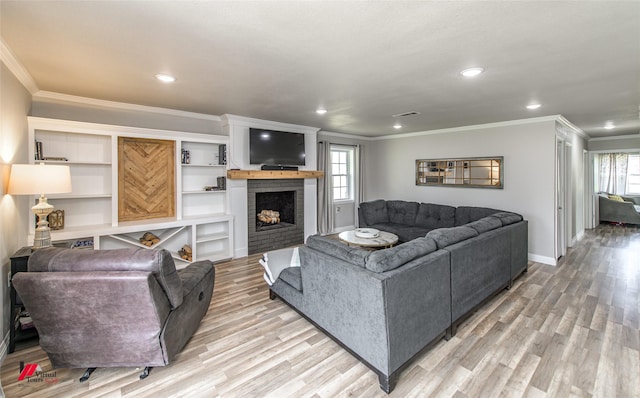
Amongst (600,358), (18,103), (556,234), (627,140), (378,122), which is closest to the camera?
(600,358)

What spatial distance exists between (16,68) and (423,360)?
13.8 feet

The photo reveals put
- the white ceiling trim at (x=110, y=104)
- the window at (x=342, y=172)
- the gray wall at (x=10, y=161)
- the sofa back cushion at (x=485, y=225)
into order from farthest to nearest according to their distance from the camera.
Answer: the window at (x=342, y=172) → the white ceiling trim at (x=110, y=104) → the sofa back cushion at (x=485, y=225) → the gray wall at (x=10, y=161)

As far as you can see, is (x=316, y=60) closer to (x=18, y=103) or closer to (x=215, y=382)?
(x=215, y=382)

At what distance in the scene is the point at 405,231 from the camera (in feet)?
16.7

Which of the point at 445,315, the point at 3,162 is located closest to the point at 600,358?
the point at 445,315

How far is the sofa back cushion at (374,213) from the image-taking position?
583 centimetres

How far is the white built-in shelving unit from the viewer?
3443mm

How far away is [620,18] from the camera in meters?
1.69

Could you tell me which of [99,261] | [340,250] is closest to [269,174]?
[340,250]

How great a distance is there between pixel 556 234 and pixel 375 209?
116 inches

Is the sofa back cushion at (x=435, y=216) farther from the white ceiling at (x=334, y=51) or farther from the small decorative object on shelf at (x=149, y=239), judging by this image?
the small decorative object on shelf at (x=149, y=239)

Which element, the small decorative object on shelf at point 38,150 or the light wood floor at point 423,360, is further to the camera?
the small decorative object on shelf at point 38,150

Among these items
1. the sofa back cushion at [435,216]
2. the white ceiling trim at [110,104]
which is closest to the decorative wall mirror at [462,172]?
the sofa back cushion at [435,216]

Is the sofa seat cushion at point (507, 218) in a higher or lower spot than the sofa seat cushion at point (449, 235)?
higher
